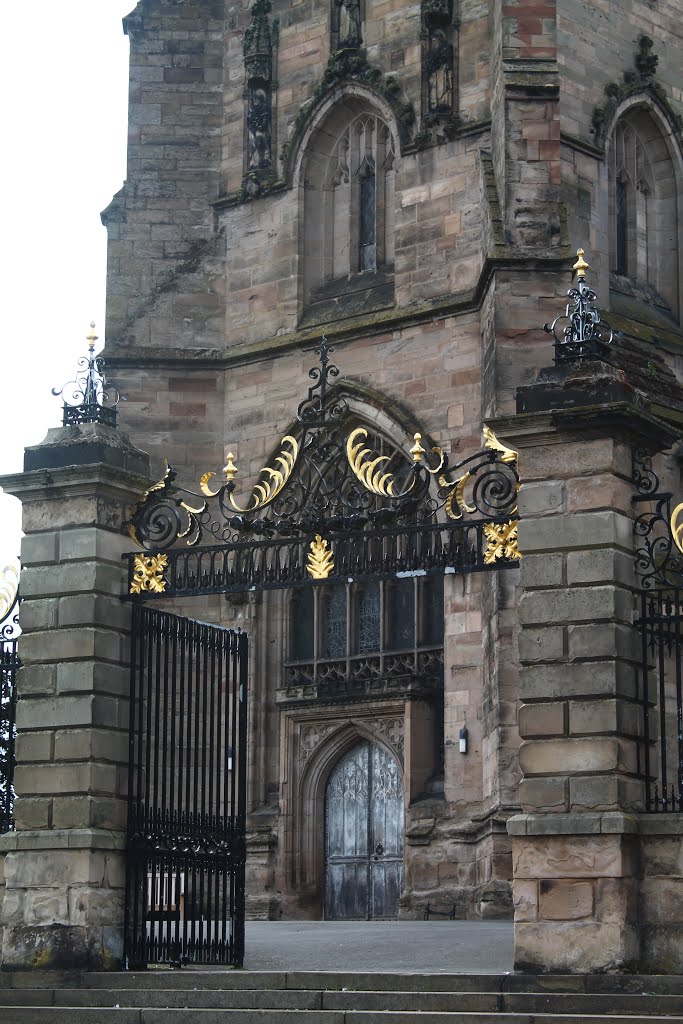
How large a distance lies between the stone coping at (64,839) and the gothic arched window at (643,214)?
14.4m

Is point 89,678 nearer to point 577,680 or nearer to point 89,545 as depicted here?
point 89,545

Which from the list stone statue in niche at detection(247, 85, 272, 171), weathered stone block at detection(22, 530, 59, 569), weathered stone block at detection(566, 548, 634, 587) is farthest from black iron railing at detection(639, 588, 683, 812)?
stone statue in niche at detection(247, 85, 272, 171)

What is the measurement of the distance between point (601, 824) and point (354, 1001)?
2.05 meters

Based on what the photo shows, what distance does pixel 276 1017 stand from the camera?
13523 mm

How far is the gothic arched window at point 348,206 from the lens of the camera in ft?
95.2

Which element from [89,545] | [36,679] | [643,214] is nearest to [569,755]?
[89,545]

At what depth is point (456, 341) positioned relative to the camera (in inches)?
1061

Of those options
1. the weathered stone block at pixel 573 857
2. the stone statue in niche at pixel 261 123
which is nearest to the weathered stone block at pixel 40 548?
the weathered stone block at pixel 573 857

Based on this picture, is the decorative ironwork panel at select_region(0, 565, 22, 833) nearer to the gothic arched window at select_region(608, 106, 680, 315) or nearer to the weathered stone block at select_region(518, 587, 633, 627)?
the weathered stone block at select_region(518, 587, 633, 627)

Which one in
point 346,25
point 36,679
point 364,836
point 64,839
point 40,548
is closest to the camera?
point 64,839

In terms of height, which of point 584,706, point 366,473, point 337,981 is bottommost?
point 337,981

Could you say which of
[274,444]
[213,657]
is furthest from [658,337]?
[213,657]

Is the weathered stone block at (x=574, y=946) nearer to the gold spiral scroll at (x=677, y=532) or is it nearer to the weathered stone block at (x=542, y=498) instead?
the gold spiral scroll at (x=677, y=532)

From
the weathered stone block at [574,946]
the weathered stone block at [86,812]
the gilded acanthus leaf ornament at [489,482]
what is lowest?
the weathered stone block at [574,946]
